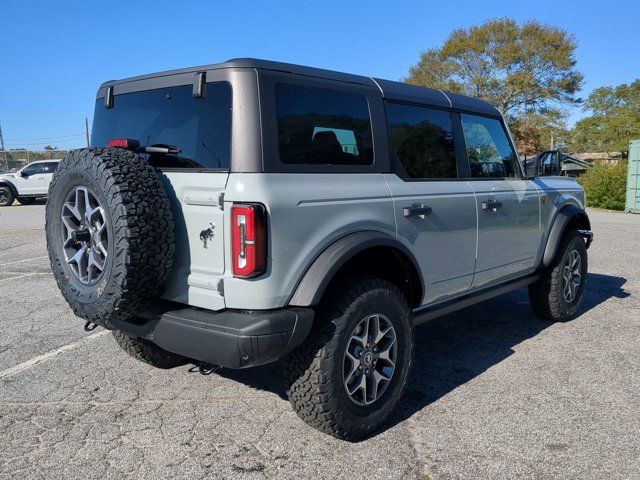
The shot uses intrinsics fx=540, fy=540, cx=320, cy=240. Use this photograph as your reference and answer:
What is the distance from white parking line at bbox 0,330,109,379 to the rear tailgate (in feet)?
6.33

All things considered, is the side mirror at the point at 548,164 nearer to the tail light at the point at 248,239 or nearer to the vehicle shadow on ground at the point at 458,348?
the vehicle shadow on ground at the point at 458,348

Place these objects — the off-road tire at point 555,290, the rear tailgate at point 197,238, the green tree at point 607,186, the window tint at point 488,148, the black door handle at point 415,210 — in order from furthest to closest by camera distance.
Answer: the green tree at point 607,186
the off-road tire at point 555,290
the window tint at point 488,148
the black door handle at point 415,210
the rear tailgate at point 197,238

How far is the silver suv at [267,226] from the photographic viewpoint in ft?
8.52

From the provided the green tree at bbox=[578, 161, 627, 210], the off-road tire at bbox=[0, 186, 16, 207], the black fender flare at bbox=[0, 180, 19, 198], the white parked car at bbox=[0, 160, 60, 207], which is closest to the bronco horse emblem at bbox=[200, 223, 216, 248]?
the green tree at bbox=[578, 161, 627, 210]

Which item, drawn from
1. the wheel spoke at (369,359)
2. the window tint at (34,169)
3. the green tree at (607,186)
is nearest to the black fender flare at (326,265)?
the wheel spoke at (369,359)

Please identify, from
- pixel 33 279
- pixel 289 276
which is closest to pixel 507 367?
pixel 289 276

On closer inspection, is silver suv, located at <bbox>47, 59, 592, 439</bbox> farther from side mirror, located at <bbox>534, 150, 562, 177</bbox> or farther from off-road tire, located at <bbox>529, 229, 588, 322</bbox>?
off-road tire, located at <bbox>529, 229, 588, 322</bbox>

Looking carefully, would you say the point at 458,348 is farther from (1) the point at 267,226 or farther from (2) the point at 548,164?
(1) the point at 267,226

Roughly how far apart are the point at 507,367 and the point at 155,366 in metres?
2.65

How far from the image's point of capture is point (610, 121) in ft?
158

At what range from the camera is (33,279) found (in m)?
7.26

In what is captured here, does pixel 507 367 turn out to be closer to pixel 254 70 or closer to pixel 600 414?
pixel 600 414

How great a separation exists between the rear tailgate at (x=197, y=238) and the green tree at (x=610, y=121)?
50456 mm

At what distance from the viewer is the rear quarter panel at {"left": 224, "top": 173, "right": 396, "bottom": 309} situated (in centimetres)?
258
